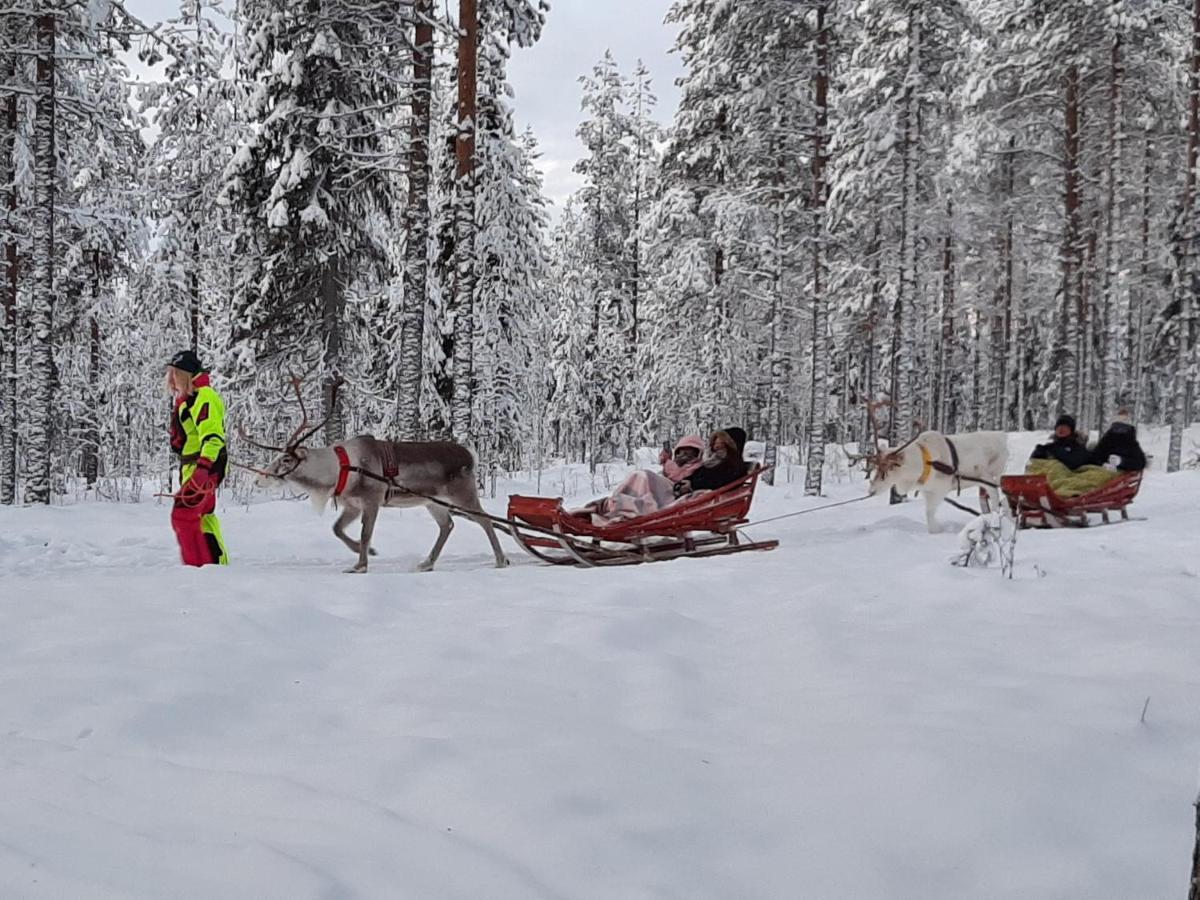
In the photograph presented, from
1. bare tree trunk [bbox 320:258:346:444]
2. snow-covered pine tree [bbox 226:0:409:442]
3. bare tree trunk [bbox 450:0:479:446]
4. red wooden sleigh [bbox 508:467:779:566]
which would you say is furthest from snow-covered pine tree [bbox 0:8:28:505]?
red wooden sleigh [bbox 508:467:779:566]

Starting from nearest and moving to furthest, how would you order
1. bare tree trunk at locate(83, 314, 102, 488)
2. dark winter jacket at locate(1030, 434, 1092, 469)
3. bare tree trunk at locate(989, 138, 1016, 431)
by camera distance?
dark winter jacket at locate(1030, 434, 1092, 469) → bare tree trunk at locate(83, 314, 102, 488) → bare tree trunk at locate(989, 138, 1016, 431)

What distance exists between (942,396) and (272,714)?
86.1ft

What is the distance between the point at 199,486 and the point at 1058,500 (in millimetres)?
9383

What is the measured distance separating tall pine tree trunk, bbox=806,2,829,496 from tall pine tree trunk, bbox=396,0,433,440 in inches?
289

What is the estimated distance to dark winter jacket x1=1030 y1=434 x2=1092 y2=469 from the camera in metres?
10.7

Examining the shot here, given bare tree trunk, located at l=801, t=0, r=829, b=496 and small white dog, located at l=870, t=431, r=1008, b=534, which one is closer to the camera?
small white dog, located at l=870, t=431, r=1008, b=534

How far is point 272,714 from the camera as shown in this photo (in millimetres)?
3199

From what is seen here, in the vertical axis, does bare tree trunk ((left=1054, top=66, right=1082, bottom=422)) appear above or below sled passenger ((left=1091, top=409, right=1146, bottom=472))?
above

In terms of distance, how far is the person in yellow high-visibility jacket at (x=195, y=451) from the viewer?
661cm

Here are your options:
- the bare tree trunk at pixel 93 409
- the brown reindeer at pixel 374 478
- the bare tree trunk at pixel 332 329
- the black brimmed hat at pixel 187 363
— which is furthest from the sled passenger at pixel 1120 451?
the bare tree trunk at pixel 93 409

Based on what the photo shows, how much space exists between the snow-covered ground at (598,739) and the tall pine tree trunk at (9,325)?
10746mm

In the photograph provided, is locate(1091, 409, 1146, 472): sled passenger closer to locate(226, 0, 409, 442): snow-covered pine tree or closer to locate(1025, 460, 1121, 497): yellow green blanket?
locate(1025, 460, 1121, 497): yellow green blanket

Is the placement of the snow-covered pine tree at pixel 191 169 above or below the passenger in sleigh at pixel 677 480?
above

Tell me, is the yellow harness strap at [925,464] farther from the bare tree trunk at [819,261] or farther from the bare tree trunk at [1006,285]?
the bare tree trunk at [1006,285]
